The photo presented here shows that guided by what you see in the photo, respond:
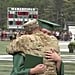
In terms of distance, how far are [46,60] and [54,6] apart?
8663cm

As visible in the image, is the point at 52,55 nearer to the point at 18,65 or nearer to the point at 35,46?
the point at 35,46

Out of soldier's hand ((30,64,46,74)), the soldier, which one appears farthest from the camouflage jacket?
soldier's hand ((30,64,46,74))

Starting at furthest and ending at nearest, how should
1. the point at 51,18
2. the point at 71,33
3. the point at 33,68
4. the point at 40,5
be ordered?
1. the point at 40,5
2. the point at 51,18
3. the point at 71,33
4. the point at 33,68

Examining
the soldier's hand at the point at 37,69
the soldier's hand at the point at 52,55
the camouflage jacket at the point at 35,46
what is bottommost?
the soldier's hand at the point at 37,69

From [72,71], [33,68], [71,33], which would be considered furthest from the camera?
[71,33]

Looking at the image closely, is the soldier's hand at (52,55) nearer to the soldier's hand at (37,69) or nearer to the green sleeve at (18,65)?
the soldier's hand at (37,69)

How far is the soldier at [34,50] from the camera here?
478 centimetres

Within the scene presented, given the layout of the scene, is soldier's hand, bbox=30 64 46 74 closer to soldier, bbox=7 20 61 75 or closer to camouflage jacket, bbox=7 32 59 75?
soldier, bbox=7 20 61 75

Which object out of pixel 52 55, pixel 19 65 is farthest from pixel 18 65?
pixel 52 55

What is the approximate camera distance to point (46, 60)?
16.0ft

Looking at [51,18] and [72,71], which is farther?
[51,18]

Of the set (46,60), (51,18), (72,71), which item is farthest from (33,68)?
(51,18)

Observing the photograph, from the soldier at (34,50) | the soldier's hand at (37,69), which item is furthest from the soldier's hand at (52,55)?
the soldier's hand at (37,69)

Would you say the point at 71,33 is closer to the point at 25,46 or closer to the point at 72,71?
the point at 72,71
